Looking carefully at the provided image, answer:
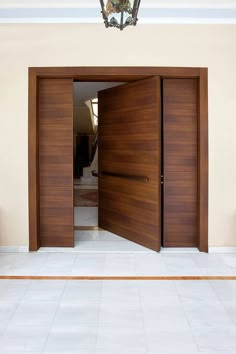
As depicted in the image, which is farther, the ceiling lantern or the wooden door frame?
the wooden door frame

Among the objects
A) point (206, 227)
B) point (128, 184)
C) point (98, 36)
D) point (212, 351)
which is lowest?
point (212, 351)

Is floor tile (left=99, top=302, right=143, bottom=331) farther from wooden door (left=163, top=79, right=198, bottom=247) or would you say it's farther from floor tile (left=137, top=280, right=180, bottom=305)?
wooden door (left=163, top=79, right=198, bottom=247)

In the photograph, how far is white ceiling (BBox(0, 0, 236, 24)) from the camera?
4438 millimetres

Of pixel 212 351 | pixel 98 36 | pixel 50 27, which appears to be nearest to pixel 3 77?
pixel 50 27

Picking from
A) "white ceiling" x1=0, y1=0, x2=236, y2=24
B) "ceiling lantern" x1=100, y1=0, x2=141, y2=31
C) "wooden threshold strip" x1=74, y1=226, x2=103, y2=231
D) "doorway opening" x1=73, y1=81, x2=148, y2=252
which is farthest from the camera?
"wooden threshold strip" x1=74, y1=226, x2=103, y2=231

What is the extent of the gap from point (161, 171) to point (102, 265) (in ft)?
5.04

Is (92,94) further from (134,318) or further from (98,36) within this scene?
(134,318)

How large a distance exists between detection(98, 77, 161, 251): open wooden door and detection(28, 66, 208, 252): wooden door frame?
296mm

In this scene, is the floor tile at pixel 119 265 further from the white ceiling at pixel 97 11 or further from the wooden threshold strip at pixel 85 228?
the white ceiling at pixel 97 11

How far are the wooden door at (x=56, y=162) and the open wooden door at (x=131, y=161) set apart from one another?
0.85 metres

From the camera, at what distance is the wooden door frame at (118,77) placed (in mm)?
4805

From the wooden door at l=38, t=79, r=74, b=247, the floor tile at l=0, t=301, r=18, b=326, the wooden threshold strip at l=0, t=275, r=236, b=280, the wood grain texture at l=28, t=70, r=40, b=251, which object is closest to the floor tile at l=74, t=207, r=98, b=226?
the wooden door at l=38, t=79, r=74, b=247

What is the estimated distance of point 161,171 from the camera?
16.5 ft

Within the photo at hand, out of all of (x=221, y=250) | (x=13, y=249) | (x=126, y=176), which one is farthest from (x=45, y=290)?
(x=221, y=250)
